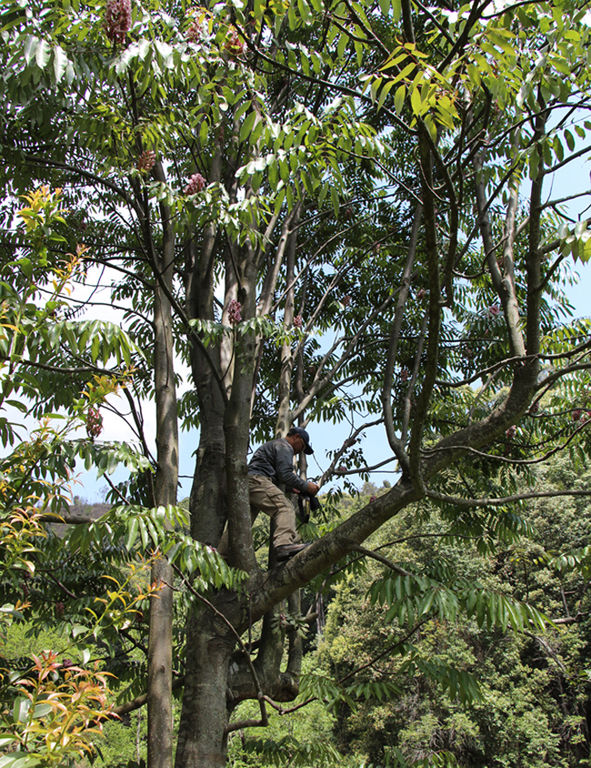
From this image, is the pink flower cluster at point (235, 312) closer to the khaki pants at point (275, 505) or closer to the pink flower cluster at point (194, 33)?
the khaki pants at point (275, 505)

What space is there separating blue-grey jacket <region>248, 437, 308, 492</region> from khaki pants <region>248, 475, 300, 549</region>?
7 centimetres

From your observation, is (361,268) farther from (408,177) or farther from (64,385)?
(64,385)

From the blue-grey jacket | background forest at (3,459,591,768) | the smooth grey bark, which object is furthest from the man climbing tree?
background forest at (3,459,591,768)

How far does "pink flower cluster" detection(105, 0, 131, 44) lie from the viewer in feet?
7.70

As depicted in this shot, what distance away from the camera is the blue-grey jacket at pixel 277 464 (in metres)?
4.26

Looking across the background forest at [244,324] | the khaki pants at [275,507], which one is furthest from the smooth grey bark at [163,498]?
the khaki pants at [275,507]

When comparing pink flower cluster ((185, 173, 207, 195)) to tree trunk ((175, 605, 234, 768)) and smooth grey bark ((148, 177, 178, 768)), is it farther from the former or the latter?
tree trunk ((175, 605, 234, 768))

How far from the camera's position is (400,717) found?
55.3ft

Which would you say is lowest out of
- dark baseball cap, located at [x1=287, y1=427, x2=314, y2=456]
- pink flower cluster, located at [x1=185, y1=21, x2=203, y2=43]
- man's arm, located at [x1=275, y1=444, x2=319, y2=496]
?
man's arm, located at [x1=275, y1=444, x2=319, y2=496]

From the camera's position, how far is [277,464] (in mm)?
4301

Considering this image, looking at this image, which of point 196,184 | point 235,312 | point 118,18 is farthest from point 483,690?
point 118,18

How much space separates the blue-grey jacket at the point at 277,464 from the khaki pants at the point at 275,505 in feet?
0.21

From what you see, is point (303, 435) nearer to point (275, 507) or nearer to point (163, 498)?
point (275, 507)

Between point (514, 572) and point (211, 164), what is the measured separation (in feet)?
57.0
